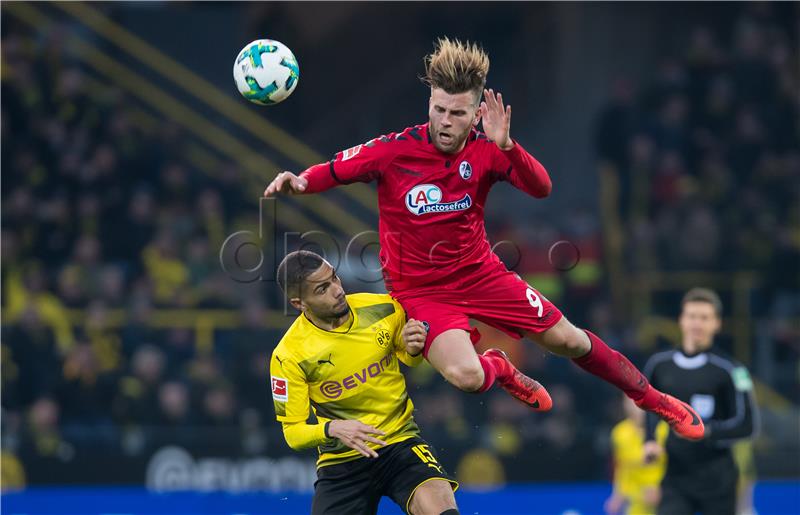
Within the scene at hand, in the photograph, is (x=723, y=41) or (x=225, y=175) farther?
(x=723, y=41)

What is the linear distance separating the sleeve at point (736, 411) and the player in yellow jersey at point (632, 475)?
5.66 ft

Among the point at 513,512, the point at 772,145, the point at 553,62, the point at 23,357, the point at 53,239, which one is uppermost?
the point at 553,62

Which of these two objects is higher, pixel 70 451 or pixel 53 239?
pixel 53 239

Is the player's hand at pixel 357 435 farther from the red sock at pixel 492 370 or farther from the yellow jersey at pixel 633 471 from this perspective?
the yellow jersey at pixel 633 471

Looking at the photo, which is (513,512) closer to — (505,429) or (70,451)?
(505,429)

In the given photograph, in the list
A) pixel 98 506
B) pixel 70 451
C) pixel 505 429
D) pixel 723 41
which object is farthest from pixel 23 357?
pixel 723 41

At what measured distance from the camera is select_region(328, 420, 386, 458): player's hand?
5254 mm

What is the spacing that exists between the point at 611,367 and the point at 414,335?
1205 millimetres

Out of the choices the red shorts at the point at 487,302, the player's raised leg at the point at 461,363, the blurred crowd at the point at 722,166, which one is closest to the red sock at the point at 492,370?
the player's raised leg at the point at 461,363

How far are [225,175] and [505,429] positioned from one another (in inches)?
184

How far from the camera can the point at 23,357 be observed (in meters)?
11.8

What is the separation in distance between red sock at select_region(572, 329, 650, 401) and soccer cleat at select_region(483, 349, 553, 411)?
0.88 ft

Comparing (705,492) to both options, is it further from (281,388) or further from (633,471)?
(281,388)

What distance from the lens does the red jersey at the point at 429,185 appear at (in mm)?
5777
